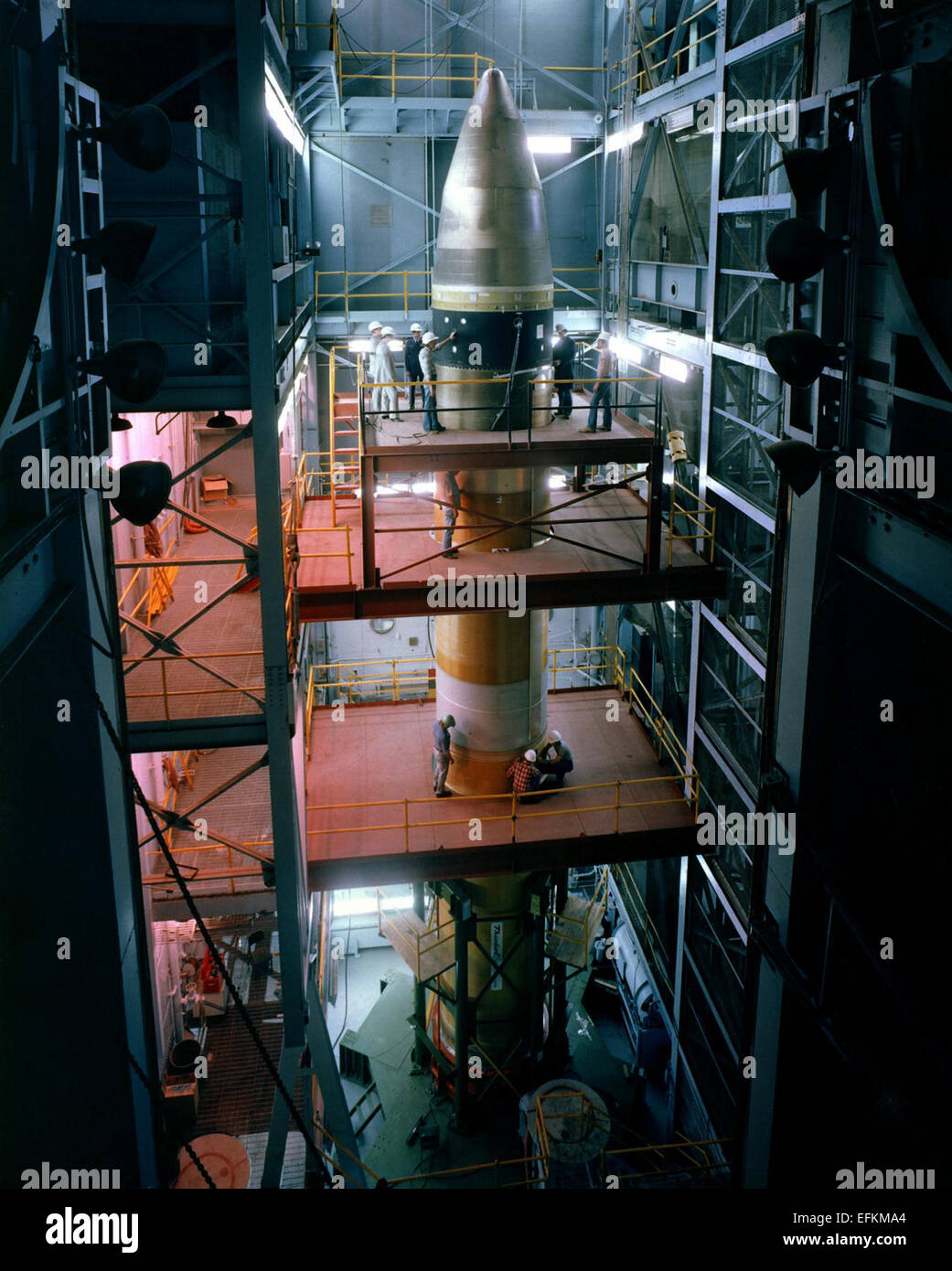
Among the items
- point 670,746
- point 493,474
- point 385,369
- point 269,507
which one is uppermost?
point 385,369

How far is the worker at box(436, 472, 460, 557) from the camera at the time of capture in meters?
18.5

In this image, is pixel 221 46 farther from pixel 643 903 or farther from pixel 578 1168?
pixel 643 903

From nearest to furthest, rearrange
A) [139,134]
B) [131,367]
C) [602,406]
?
[139,134] < [131,367] < [602,406]

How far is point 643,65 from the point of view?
22500 mm

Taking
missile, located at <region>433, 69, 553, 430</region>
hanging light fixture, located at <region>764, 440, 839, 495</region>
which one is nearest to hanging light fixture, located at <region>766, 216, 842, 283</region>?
hanging light fixture, located at <region>764, 440, 839, 495</region>

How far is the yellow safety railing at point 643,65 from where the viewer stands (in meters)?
19.6

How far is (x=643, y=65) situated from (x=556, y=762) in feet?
50.8

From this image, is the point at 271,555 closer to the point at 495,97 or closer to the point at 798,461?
the point at 798,461

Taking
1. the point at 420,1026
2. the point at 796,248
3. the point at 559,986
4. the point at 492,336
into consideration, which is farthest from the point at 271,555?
the point at 420,1026

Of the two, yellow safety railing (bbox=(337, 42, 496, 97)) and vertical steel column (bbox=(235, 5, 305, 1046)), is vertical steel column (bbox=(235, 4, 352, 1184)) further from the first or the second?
yellow safety railing (bbox=(337, 42, 496, 97))

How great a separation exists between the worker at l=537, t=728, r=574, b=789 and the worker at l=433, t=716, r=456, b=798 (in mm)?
1795

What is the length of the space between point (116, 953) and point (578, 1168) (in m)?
10.3

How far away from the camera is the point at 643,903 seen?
25406 millimetres

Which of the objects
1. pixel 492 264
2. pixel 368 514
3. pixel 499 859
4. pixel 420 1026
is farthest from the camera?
pixel 420 1026
